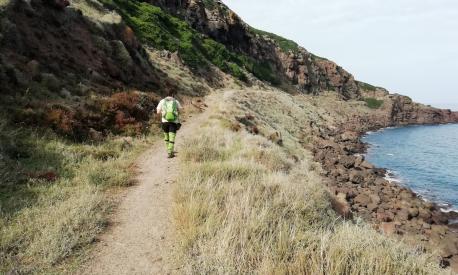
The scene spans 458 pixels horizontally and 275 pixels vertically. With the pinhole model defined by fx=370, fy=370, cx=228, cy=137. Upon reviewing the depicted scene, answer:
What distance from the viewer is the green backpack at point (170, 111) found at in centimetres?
1273

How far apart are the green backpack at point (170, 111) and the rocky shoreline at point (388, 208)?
6.70 m

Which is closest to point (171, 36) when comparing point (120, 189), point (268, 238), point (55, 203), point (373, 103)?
point (120, 189)

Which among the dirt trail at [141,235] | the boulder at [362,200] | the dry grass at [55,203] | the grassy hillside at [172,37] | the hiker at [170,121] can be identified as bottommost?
the boulder at [362,200]

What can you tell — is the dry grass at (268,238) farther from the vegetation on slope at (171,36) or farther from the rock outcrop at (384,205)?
the vegetation on slope at (171,36)

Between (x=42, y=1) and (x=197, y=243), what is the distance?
21210mm

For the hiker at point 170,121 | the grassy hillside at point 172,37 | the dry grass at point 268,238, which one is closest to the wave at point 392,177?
the grassy hillside at point 172,37

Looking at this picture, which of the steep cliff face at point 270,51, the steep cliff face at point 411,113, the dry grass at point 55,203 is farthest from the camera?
the steep cliff face at point 411,113

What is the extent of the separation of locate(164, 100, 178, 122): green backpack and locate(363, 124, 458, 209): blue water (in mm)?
23822

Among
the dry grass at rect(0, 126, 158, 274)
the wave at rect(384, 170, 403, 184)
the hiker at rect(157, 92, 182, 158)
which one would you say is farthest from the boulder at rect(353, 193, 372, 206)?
the dry grass at rect(0, 126, 158, 274)

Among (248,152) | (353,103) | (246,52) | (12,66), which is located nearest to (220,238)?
(248,152)

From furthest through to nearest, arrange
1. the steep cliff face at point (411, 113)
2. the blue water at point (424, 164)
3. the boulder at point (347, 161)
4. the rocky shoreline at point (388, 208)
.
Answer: the steep cliff face at point (411, 113) < the boulder at point (347, 161) < the blue water at point (424, 164) < the rocky shoreline at point (388, 208)

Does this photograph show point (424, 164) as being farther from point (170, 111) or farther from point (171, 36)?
point (170, 111)

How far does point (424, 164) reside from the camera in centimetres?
4431

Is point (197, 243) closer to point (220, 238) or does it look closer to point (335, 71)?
point (220, 238)
